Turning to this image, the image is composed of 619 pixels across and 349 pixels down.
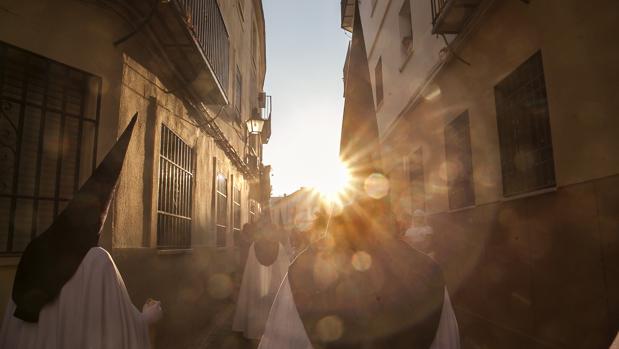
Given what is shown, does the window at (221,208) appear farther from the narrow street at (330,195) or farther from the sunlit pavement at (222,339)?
the sunlit pavement at (222,339)

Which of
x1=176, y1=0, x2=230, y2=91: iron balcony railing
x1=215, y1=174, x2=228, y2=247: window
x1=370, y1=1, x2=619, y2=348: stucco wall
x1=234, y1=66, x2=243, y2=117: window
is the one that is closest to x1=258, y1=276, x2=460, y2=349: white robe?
x1=370, y1=1, x2=619, y2=348: stucco wall

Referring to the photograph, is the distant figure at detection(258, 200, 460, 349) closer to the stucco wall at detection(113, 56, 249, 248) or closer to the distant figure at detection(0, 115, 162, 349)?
the distant figure at detection(0, 115, 162, 349)

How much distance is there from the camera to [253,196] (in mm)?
19141

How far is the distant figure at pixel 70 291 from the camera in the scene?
2.75 metres

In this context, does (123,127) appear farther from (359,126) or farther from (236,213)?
(236,213)

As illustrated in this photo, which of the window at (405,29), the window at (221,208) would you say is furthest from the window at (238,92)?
the window at (405,29)

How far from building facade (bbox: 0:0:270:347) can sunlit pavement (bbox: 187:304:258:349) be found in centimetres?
28

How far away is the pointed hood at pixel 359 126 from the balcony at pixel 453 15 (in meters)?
5.30

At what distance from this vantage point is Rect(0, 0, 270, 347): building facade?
4.14 m

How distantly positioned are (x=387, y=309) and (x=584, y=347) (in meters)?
3.88

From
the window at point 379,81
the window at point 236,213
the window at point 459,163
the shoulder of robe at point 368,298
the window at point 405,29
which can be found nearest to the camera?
the shoulder of robe at point 368,298

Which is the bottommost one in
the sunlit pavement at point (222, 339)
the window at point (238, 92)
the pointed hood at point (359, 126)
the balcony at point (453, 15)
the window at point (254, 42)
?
the sunlit pavement at point (222, 339)

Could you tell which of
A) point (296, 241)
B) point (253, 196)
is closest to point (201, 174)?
point (296, 241)

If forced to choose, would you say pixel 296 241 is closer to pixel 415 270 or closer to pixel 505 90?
pixel 505 90
